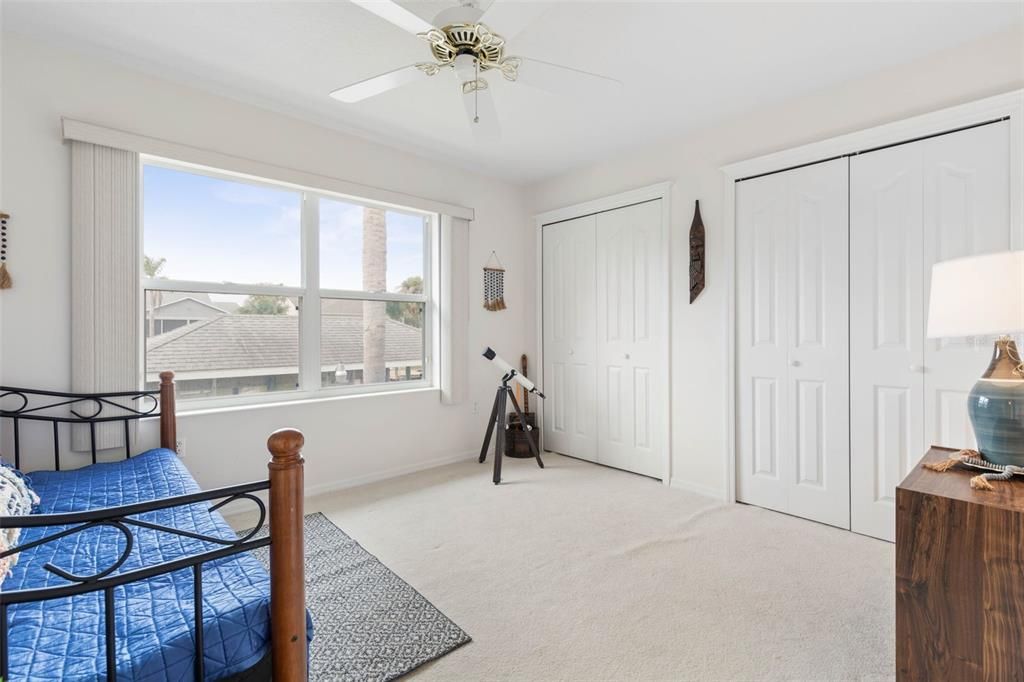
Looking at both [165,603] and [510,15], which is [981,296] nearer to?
[510,15]

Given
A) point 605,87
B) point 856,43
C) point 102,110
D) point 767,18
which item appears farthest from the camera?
point 102,110

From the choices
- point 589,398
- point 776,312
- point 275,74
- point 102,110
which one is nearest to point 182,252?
point 102,110

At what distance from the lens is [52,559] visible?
4.43 feet

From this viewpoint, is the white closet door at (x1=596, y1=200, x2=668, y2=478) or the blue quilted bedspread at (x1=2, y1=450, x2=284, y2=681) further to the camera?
the white closet door at (x1=596, y1=200, x2=668, y2=478)

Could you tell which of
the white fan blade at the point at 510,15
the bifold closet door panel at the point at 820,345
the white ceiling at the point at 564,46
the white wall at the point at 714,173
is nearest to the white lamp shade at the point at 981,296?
the bifold closet door panel at the point at 820,345

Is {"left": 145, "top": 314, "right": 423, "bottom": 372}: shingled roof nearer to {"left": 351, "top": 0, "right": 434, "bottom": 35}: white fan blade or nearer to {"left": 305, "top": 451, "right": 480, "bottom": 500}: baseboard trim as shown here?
{"left": 305, "top": 451, "right": 480, "bottom": 500}: baseboard trim

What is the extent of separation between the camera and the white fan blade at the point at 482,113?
A: 80.4 inches

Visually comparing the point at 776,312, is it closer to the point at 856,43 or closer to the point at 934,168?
the point at 934,168

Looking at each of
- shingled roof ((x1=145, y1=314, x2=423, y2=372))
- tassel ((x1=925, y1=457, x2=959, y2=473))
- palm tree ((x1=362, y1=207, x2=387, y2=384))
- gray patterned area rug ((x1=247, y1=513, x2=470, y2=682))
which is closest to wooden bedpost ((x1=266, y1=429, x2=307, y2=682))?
gray patterned area rug ((x1=247, y1=513, x2=470, y2=682))

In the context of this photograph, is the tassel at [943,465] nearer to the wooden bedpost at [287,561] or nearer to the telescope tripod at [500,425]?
the wooden bedpost at [287,561]

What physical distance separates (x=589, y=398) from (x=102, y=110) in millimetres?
3570

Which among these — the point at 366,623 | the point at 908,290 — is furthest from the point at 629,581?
the point at 908,290

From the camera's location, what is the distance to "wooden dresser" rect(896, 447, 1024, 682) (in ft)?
4.14

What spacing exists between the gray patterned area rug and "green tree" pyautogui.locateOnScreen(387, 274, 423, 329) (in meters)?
1.87
